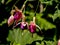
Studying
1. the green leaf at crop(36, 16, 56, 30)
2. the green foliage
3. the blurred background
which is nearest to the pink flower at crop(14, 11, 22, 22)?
the blurred background

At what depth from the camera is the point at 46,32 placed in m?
2.54

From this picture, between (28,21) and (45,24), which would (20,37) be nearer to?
(28,21)

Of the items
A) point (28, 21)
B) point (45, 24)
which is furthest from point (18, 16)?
point (45, 24)

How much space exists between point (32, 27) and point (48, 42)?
28 centimetres

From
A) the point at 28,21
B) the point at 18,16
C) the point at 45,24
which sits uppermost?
the point at 45,24

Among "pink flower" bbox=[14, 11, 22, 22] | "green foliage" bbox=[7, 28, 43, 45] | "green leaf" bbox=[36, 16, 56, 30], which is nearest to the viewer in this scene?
"pink flower" bbox=[14, 11, 22, 22]

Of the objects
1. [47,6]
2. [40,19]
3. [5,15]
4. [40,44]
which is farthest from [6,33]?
[47,6]

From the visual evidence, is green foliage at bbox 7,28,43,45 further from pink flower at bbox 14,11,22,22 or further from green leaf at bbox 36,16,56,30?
pink flower at bbox 14,11,22,22

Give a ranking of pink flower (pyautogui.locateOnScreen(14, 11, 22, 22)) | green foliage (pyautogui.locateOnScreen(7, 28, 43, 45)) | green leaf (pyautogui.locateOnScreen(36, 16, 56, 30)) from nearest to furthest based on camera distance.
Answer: pink flower (pyautogui.locateOnScreen(14, 11, 22, 22)) → green foliage (pyautogui.locateOnScreen(7, 28, 43, 45)) → green leaf (pyautogui.locateOnScreen(36, 16, 56, 30))

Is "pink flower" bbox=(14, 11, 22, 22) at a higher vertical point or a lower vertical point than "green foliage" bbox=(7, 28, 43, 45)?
lower

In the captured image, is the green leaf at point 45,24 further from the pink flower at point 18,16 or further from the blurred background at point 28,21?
the pink flower at point 18,16

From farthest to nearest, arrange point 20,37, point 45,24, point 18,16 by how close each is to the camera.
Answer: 1. point 45,24
2. point 20,37
3. point 18,16

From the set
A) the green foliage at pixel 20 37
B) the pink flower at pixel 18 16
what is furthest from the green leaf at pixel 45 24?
the pink flower at pixel 18 16

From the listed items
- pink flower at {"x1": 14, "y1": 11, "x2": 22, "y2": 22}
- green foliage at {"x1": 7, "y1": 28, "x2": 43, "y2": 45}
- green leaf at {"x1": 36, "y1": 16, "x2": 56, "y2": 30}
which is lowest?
pink flower at {"x1": 14, "y1": 11, "x2": 22, "y2": 22}
